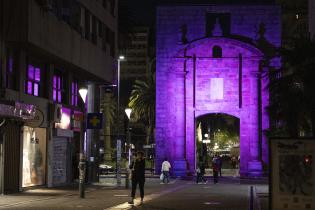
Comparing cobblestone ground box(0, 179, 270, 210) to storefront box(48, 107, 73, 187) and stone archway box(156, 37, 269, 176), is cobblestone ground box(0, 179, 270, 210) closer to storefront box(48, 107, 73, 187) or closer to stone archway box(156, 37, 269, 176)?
storefront box(48, 107, 73, 187)

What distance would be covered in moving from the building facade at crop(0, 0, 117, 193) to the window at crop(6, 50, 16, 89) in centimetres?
4

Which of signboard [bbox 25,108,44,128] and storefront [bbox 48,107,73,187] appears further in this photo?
storefront [bbox 48,107,73,187]

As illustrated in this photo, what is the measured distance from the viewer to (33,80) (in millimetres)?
32875

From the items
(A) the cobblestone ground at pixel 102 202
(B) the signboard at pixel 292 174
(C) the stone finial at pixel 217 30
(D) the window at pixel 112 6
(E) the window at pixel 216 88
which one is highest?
(C) the stone finial at pixel 217 30

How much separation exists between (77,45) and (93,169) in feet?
29.3

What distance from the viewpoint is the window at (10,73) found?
2953 cm

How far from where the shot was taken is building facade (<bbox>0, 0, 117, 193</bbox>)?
94.7ft

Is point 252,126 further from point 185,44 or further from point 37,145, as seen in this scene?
point 37,145

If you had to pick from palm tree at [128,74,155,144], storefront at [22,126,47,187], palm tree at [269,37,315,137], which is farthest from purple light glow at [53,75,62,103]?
palm tree at [128,74,155,144]

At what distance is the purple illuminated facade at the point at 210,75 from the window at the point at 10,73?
30.0 meters

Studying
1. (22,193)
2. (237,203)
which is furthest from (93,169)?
(237,203)

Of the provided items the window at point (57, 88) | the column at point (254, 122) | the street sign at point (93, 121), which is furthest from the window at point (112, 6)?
the column at point (254, 122)

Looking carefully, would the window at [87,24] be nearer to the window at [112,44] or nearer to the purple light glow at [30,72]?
the window at [112,44]

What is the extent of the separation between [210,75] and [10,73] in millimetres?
31855
